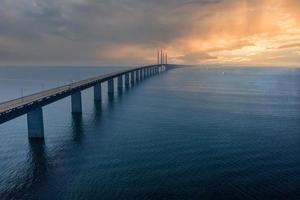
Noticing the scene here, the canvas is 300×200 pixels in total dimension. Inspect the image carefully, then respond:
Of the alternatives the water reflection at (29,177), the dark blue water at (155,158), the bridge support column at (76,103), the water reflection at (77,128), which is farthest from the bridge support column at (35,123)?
the bridge support column at (76,103)

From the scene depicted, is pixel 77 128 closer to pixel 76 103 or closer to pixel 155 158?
pixel 76 103

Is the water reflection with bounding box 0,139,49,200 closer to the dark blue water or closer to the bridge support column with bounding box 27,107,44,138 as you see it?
the dark blue water

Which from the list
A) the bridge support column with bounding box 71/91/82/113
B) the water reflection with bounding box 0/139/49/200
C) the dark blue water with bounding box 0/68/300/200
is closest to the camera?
the water reflection with bounding box 0/139/49/200

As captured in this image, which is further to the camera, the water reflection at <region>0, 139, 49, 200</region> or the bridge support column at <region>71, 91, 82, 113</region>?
the bridge support column at <region>71, 91, 82, 113</region>

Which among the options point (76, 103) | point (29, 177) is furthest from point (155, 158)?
point (76, 103)

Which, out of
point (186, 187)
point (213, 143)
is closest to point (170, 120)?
point (213, 143)

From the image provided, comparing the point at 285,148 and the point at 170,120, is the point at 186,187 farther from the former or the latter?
the point at 170,120

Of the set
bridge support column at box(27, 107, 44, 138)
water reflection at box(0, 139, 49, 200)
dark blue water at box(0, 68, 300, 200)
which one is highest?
bridge support column at box(27, 107, 44, 138)

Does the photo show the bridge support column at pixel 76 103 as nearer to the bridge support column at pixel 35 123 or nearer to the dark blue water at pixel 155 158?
the dark blue water at pixel 155 158

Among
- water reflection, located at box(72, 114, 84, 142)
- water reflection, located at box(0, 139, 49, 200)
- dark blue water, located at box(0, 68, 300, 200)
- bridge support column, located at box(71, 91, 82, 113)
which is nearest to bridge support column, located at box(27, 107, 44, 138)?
dark blue water, located at box(0, 68, 300, 200)
